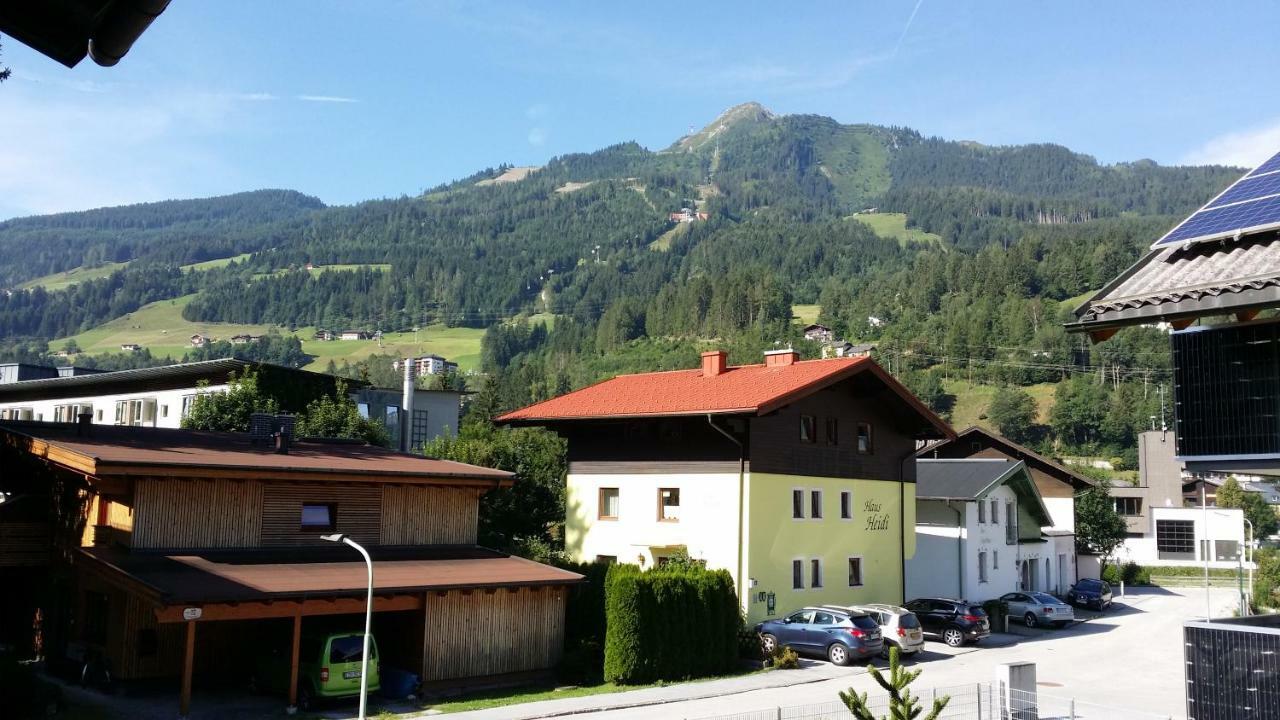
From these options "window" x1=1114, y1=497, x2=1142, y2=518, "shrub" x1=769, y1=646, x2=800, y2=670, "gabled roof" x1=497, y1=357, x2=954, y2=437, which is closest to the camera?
"shrub" x1=769, y1=646, x2=800, y2=670

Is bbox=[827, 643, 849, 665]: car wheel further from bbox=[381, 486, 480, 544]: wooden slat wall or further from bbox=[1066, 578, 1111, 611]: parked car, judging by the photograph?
bbox=[1066, 578, 1111, 611]: parked car

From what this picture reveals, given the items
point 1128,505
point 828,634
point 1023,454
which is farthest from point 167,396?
point 1128,505

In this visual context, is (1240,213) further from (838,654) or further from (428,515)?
(428,515)

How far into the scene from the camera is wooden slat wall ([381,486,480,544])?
29.2 m

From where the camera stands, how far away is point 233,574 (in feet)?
76.9

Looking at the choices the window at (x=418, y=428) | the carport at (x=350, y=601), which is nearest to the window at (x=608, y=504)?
the carport at (x=350, y=601)

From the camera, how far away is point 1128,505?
8312 centimetres

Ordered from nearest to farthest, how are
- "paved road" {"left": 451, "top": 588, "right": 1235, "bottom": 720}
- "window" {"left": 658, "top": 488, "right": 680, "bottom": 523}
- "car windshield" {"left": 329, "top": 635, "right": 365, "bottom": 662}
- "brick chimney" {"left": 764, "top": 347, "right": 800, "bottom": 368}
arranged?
"car windshield" {"left": 329, "top": 635, "right": 365, "bottom": 662} → "paved road" {"left": 451, "top": 588, "right": 1235, "bottom": 720} → "window" {"left": 658, "top": 488, "right": 680, "bottom": 523} → "brick chimney" {"left": 764, "top": 347, "right": 800, "bottom": 368}

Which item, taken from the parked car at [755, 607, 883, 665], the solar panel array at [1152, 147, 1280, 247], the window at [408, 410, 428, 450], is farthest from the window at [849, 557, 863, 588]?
the window at [408, 410, 428, 450]

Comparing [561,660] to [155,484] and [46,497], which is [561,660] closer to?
[155,484]

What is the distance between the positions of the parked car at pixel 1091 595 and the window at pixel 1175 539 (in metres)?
27.3

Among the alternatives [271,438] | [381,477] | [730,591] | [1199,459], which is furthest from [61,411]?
[1199,459]

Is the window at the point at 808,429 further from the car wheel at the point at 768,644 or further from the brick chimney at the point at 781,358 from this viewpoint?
the car wheel at the point at 768,644

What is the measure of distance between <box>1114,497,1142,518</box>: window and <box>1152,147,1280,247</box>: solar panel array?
77449mm
